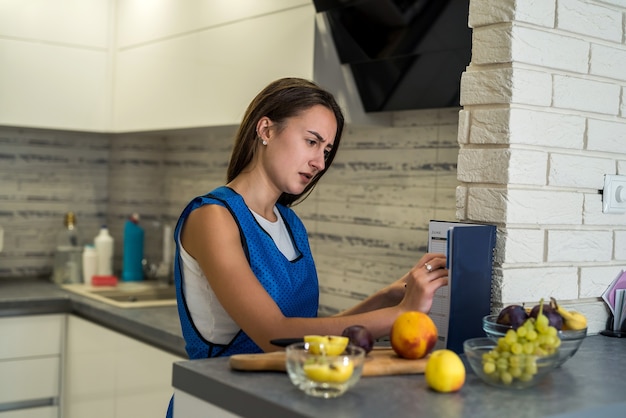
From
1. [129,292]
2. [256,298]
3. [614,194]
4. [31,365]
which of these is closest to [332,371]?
[256,298]

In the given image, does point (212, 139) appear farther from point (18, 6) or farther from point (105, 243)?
point (18, 6)

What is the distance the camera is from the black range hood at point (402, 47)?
7.52ft

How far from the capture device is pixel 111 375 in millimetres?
3244

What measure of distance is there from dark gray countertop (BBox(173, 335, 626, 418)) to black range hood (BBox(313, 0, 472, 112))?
1.03 metres

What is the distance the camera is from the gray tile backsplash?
282cm

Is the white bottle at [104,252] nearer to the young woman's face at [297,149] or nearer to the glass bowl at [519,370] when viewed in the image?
the young woman's face at [297,149]

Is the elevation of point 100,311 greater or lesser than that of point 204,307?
lesser

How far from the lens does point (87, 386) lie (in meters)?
3.39

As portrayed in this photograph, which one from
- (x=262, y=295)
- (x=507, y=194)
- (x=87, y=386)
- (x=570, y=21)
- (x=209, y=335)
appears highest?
(x=570, y=21)

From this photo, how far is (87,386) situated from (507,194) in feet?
7.19

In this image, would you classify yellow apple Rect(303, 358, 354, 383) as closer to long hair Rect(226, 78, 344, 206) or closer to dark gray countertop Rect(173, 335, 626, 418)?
dark gray countertop Rect(173, 335, 626, 418)

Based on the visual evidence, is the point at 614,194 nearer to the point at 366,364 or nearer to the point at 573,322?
the point at 573,322

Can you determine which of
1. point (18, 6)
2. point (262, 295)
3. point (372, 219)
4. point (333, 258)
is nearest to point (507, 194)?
point (262, 295)

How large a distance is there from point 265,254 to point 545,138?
0.66 m
